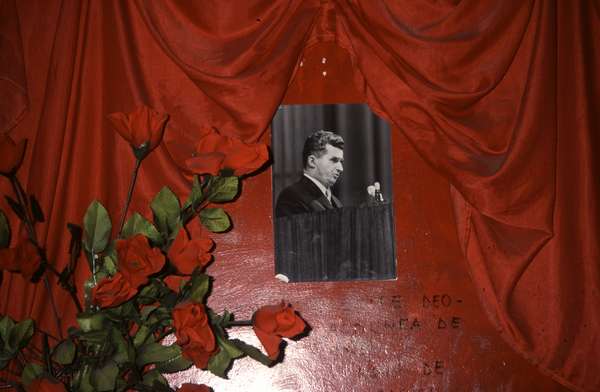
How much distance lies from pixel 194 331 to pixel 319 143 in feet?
2.65

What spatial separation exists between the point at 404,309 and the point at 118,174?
74 cm

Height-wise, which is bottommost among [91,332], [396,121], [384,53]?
[91,332]

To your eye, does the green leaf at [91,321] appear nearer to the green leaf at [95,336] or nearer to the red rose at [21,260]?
the green leaf at [95,336]

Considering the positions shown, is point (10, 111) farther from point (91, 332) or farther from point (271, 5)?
point (91, 332)

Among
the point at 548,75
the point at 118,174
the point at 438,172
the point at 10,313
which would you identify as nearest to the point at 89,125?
the point at 118,174

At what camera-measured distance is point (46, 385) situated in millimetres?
888

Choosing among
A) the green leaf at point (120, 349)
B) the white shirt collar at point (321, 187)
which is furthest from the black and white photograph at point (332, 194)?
the green leaf at point (120, 349)

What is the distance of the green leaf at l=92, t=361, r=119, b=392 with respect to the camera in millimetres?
899

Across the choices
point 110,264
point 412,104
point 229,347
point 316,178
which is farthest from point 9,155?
point 412,104

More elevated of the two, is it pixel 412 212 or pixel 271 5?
pixel 271 5

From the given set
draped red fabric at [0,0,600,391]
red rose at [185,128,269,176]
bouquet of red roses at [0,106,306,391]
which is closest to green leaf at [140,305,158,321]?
bouquet of red roses at [0,106,306,391]

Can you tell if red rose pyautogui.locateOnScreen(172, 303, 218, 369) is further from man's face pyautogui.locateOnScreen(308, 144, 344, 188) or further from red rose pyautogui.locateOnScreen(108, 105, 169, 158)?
man's face pyautogui.locateOnScreen(308, 144, 344, 188)

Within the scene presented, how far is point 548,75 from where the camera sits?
1.56 m

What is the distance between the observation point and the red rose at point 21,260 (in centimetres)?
97
